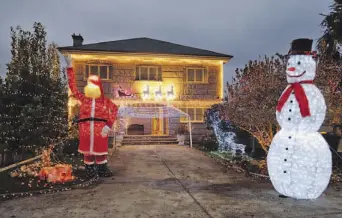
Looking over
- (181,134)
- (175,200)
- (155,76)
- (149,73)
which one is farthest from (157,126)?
(175,200)

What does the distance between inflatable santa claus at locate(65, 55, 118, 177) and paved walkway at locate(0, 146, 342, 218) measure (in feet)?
2.34

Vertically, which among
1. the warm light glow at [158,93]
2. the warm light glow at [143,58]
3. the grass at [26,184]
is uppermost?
the warm light glow at [143,58]

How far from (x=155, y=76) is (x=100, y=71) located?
11.4 ft

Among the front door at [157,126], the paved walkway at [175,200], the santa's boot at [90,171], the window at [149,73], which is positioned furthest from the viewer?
the front door at [157,126]

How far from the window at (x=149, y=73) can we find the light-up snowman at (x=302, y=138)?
44.3 feet

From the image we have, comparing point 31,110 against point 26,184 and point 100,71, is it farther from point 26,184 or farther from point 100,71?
point 100,71

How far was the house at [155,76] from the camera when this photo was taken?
18.1m

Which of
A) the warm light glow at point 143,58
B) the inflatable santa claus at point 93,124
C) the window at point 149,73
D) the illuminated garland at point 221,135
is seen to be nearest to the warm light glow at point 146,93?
the window at point 149,73

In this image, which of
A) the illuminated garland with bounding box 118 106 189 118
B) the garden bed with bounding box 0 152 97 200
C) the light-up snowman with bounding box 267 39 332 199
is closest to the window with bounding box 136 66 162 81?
the illuminated garland with bounding box 118 106 189 118

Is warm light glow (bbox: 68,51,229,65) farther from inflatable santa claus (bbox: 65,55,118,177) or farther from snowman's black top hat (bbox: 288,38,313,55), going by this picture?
snowman's black top hat (bbox: 288,38,313,55)

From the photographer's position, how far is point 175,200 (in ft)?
19.4

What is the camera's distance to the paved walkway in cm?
511

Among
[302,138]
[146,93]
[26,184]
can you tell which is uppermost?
[146,93]

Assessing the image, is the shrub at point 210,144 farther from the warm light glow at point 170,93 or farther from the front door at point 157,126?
the front door at point 157,126
